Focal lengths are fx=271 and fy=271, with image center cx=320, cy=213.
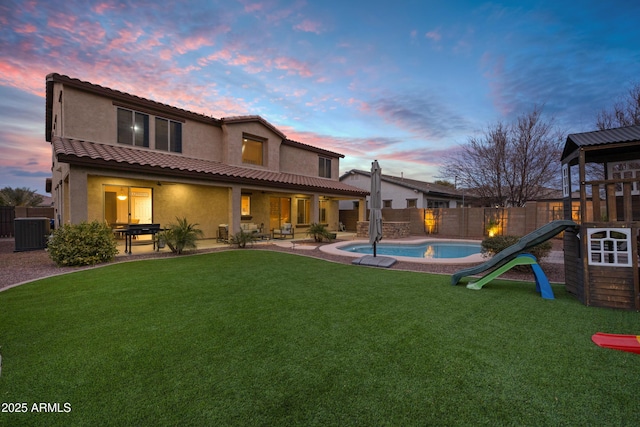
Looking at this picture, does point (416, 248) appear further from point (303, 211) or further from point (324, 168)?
point (324, 168)

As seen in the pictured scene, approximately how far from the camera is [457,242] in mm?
15797

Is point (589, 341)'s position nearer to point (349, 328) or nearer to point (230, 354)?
point (349, 328)

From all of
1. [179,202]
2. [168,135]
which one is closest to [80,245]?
[179,202]

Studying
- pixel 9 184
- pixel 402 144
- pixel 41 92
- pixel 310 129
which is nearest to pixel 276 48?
pixel 310 129

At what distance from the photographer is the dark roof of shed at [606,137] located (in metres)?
5.05

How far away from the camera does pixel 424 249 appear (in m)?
14.3

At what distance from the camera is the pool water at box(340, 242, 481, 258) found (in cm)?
1286

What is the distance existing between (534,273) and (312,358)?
5296 millimetres

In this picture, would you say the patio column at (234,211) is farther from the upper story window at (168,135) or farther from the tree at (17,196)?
the tree at (17,196)

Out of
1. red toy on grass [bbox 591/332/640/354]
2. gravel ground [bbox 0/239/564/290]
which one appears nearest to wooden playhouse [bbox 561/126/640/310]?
red toy on grass [bbox 591/332/640/354]

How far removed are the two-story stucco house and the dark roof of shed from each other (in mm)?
12296

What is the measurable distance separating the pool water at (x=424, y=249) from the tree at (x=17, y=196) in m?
31.0

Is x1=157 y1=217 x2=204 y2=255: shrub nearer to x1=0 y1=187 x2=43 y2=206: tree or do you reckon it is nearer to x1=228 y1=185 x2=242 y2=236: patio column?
x1=228 y1=185 x2=242 y2=236: patio column

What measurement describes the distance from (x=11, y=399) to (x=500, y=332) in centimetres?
550
